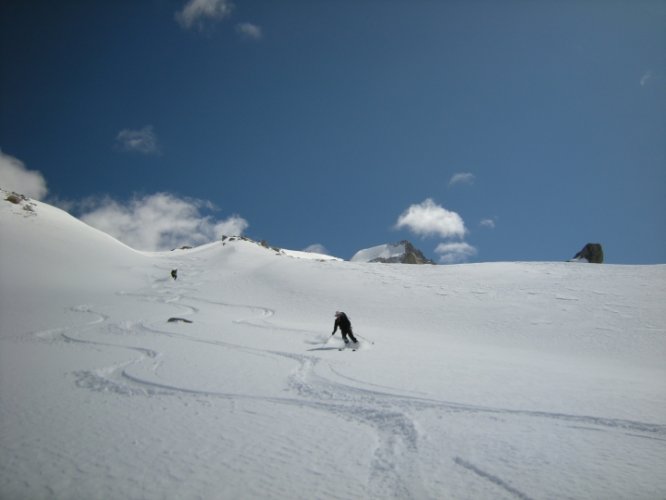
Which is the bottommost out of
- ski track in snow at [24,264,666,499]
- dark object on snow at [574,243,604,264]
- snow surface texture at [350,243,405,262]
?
ski track in snow at [24,264,666,499]

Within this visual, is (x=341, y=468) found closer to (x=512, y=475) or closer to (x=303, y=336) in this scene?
(x=512, y=475)

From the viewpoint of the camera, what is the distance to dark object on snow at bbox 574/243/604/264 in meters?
49.5

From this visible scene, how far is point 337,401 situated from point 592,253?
56645 mm

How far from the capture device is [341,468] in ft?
16.1

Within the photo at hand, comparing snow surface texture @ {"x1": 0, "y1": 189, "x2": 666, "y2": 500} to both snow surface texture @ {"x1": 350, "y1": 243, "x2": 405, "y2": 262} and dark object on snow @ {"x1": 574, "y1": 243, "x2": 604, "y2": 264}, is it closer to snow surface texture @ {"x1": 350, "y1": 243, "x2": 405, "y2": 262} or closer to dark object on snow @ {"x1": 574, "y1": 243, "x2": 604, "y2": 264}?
dark object on snow @ {"x1": 574, "y1": 243, "x2": 604, "y2": 264}

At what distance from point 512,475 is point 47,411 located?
8.14 metres

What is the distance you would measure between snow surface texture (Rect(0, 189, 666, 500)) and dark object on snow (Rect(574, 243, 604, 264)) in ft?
93.4

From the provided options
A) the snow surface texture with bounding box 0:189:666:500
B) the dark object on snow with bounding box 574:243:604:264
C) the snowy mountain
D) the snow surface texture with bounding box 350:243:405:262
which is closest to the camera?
the snow surface texture with bounding box 0:189:666:500

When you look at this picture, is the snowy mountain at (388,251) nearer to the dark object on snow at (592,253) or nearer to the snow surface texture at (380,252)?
the snow surface texture at (380,252)

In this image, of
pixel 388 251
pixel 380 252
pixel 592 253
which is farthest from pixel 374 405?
pixel 380 252

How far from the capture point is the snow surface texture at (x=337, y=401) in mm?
4633

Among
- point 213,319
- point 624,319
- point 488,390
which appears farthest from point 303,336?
point 624,319

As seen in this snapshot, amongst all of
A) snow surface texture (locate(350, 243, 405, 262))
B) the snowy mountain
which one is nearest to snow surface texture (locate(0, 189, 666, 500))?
the snowy mountain

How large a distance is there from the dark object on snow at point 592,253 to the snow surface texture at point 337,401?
93.4 feet
